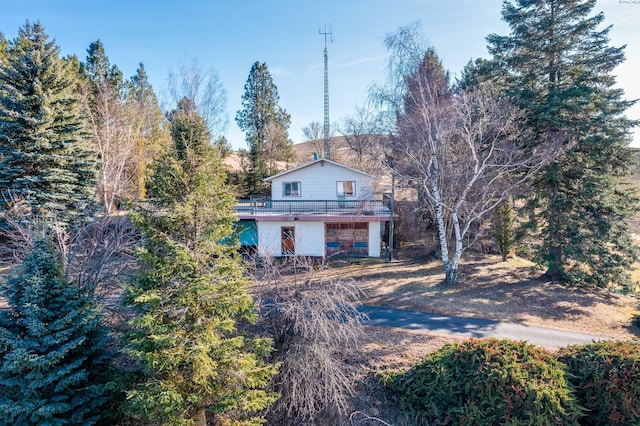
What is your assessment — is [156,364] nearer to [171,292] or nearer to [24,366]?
[171,292]

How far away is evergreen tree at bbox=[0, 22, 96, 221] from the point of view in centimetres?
1598

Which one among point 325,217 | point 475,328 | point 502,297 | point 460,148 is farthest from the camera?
point 325,217

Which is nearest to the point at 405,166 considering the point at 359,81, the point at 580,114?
the point at 359,81

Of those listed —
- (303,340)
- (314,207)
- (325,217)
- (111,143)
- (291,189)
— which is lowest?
(303,340)

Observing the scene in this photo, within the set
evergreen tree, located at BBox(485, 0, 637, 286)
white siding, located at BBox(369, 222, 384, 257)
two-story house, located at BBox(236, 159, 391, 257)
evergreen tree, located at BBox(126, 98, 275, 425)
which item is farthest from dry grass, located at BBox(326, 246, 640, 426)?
evergreen tree, located at BBox(126, 98, 275, 425)

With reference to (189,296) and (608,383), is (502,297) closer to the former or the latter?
(608,383)

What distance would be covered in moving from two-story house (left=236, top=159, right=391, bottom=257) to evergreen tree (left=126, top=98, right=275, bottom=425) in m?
12.6

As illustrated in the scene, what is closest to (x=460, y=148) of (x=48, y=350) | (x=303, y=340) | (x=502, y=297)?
(x=502, y=297)

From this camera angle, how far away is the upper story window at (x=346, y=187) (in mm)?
21672

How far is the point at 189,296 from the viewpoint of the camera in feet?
19.9

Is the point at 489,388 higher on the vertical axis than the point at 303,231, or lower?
lower

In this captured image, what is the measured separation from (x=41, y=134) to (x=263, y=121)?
74.6ft

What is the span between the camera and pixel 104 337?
6754 mm

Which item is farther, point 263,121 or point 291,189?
point 263,121
